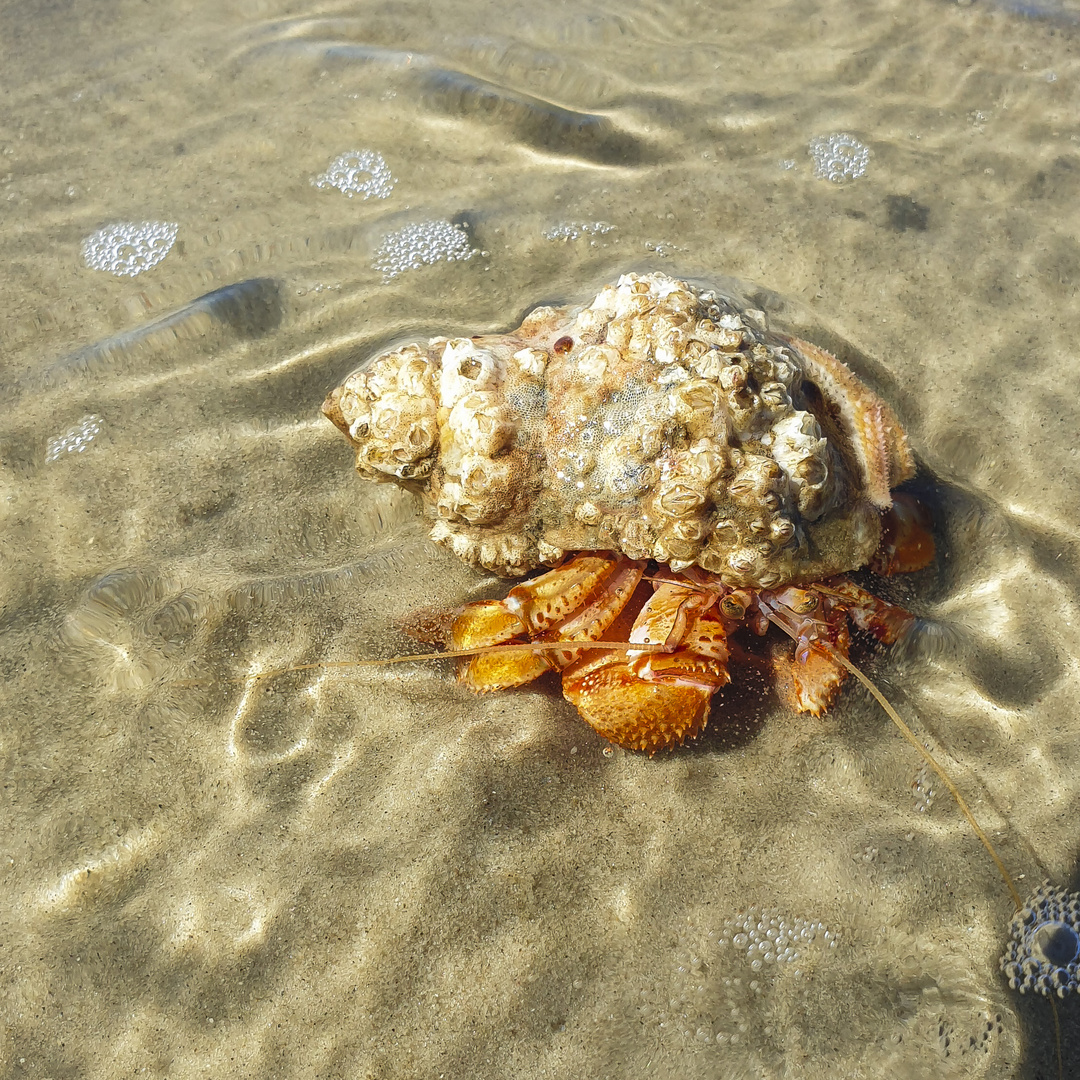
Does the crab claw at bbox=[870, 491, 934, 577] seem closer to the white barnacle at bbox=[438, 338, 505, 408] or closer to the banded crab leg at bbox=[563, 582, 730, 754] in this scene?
the banded crab leg at bbox=[563, 582, 730, 754]

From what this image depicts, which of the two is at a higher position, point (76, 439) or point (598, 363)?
point (598, 363)

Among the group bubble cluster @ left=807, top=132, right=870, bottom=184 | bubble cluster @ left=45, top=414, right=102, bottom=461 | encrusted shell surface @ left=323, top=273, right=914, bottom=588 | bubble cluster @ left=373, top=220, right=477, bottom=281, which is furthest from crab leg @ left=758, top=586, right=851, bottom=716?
bubble cluster @ left=45, top=414, right=102, bottom=461

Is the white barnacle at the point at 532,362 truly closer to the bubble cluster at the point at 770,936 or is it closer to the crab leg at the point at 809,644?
the crab leg at the point at 809,644

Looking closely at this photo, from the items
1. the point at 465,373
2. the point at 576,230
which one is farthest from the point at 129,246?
the point at 465,373

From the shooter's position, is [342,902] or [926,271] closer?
[342,902]

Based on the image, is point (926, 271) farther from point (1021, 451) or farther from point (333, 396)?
point (333, 396)

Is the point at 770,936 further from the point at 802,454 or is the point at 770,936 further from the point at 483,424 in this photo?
the point at 483,424

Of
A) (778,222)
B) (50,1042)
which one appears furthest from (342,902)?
(778,222)
